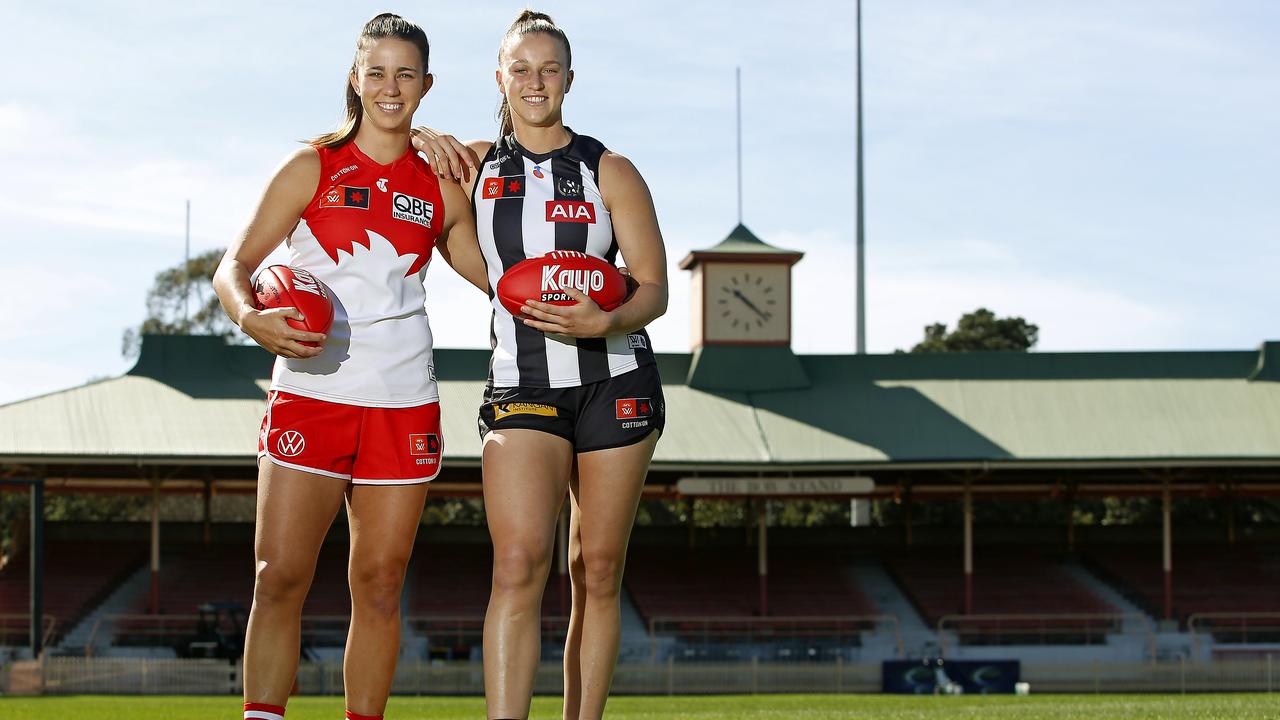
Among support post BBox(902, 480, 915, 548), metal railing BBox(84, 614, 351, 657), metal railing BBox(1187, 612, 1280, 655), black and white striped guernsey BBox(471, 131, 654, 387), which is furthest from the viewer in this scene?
support post BBox(902, 480, 915, 548)

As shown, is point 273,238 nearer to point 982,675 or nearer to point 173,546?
point 982,675

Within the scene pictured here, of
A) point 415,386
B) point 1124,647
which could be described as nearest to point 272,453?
point 415,386

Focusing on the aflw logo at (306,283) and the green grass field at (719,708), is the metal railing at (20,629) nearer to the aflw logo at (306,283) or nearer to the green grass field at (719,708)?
the green grass field at (719,708)

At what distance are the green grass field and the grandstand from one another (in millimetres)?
3847

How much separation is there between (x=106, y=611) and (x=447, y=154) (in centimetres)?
2618

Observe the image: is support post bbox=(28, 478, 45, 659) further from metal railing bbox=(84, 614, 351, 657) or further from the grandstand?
metal railing bbox=(84, 614, 351, 657)

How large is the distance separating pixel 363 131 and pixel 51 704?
15.4m

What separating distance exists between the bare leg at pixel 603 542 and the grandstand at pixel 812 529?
60.1 ft

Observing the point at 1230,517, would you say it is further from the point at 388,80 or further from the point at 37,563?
the point at 388,80

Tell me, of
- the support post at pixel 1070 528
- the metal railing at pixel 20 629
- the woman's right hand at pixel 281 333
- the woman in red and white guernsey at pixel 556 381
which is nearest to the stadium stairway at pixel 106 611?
the metal railing at pixel 20 629

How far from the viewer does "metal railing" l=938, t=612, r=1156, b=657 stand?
26719 millimetres

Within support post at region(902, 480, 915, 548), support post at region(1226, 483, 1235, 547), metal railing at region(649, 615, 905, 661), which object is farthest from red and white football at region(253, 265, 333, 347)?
support post at region(1226, 483, 1235, 547)

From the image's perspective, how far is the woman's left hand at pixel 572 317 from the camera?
456 centimetres

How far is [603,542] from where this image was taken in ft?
15.6
